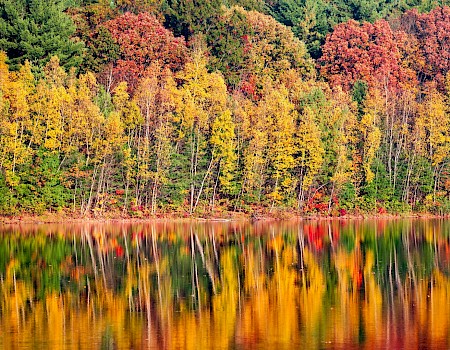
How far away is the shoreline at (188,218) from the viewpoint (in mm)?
66688

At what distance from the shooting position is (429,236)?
182ft

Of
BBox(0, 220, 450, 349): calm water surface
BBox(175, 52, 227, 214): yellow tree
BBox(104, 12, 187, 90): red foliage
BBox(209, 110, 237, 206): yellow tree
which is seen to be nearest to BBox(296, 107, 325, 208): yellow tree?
BBox(209, 110, 237, 206): yellow tree

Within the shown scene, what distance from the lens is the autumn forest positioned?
69.3 metres

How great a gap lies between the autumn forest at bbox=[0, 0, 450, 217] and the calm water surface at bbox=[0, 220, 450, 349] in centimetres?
1492

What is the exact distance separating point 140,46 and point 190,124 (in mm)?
13242

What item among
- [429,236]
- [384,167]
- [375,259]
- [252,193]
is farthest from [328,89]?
[375,259]

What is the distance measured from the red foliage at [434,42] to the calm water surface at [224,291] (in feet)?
155

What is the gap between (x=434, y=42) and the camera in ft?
331

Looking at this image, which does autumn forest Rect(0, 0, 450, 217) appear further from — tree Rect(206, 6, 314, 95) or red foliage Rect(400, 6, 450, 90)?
red foliage Rect(400, 6, 450, 90)

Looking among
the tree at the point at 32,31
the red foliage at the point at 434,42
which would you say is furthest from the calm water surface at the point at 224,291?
the red foliage at the point at 434,42

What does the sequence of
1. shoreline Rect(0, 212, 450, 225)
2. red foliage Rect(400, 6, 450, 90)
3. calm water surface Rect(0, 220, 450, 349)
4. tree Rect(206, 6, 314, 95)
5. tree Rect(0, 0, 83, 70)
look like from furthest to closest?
1. red foliage Rect(400, 6, 450, 90)
2. tree Rect(206, 6, 314, 95)
3. tree Rect(0, 0, 83, 70)
4. shoreline Rect(0, 212, 450, 225)
5. calm water surface Rect(0, 220, 450, 349)

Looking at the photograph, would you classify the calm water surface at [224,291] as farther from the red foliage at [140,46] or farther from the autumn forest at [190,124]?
the red foliage at [140,46]

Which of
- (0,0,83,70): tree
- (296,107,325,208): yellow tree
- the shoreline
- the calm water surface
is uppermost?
(0,0,83,70): tree

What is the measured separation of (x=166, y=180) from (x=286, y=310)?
4595cm
